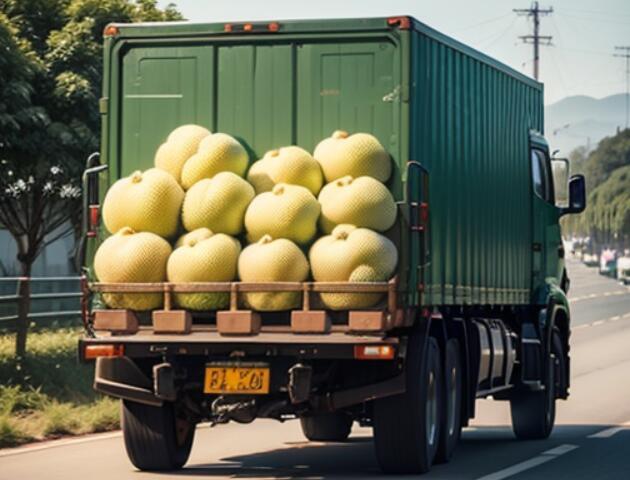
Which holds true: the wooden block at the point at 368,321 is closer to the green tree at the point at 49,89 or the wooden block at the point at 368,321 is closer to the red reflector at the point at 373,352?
the red reflector at the point at 373,352

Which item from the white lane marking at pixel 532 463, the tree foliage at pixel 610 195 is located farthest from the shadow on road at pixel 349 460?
the tree foliage at pixel 610 195

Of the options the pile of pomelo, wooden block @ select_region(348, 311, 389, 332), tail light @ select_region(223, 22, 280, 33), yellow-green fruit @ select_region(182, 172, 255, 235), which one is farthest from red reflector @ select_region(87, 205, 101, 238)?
wooden block @ select_region(348, 311, 389, 332)

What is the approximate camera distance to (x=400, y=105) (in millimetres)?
13477

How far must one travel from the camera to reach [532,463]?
1510 cm

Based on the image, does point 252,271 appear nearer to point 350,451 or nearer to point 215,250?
point 215,250

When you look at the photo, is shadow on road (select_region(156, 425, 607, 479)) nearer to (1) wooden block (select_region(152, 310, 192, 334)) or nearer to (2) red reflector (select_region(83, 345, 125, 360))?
(2) red reflector (select_region(83, 345, 125, 360))

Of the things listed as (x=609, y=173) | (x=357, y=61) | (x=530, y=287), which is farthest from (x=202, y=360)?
(x=609, y=173)

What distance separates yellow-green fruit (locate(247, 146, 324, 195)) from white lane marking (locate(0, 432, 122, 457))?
366 centimetres

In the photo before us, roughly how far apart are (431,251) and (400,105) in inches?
47.2

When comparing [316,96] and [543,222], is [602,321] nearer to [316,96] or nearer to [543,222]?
[543,222]

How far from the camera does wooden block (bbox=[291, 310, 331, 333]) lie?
505 inches

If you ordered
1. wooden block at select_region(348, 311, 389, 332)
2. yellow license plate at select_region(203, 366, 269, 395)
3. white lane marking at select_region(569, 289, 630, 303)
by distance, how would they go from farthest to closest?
white lane marking at select_region(569, 289, 630, 303), yellow license plate at select_region(203, 366, 269, 395), wooden block at select_region(348, 311, 389, 332)

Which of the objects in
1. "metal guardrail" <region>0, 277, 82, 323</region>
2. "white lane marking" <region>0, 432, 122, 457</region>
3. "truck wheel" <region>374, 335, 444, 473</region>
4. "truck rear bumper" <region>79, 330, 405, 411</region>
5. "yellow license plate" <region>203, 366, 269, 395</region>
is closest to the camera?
"truck rear bumper" <region>79, 330, 405, 411</region>

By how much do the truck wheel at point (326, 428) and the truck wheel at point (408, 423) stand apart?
11.6ft
